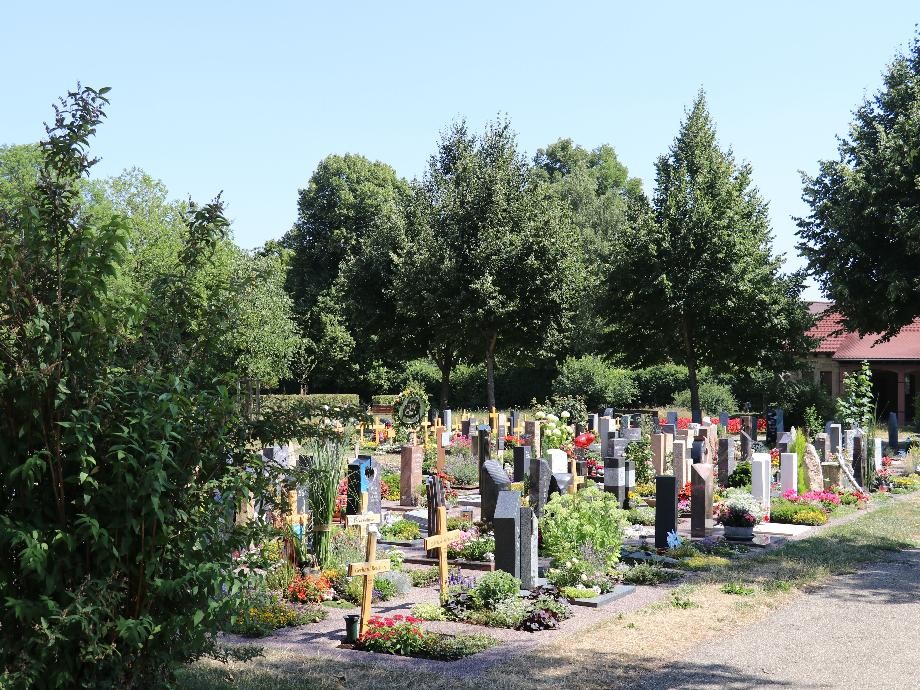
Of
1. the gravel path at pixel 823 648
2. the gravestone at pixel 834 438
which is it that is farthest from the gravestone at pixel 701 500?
the gravestone at pixel 834 438

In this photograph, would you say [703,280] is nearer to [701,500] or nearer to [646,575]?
[701,500]

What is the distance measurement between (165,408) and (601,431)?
21.7 m

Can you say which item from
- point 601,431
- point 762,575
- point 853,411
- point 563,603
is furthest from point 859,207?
point 563,603

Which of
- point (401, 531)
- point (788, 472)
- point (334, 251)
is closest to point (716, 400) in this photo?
point (788, 472)

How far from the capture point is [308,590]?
35.3 ft

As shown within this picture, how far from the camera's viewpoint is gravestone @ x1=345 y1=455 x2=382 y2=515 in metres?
14.4

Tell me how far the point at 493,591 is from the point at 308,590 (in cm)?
209

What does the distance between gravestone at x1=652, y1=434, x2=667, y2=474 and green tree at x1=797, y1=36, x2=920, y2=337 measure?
37.7 ft

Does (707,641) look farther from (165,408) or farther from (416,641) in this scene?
(165,408)

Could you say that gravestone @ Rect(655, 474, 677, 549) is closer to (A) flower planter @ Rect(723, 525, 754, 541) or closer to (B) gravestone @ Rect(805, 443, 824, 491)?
(A) flower planter @ Rect(723, 525, 754, 541)

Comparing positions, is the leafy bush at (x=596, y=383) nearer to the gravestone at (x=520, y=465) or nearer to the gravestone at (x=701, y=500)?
the gravestone at (x=520, y=465)

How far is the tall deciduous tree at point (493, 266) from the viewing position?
35125mm

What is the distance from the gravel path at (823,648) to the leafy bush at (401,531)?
603 cm

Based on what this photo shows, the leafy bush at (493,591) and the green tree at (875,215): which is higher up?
the green tree at (875,215)
